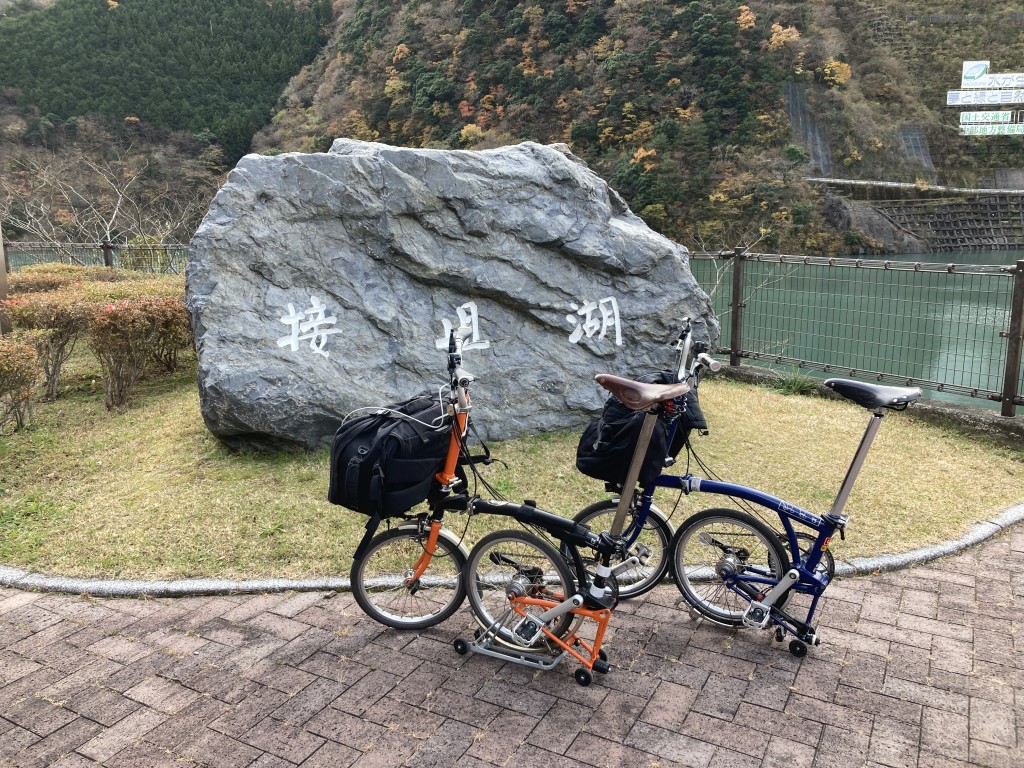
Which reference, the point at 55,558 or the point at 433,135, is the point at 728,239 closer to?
the point at 433,135

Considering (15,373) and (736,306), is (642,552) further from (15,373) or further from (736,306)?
(736,306)

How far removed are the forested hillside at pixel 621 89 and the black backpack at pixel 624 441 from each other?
19971 millimetres

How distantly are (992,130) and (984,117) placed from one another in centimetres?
86

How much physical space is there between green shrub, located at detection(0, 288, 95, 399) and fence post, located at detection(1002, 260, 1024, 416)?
7553mm

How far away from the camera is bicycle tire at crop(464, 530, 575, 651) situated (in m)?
2.91

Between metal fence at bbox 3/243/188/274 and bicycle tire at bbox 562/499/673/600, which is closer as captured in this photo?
bicycle tire at bbox 562/499/673/600

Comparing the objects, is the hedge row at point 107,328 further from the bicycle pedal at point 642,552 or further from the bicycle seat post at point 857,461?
the bicycle seat post at point 857,461

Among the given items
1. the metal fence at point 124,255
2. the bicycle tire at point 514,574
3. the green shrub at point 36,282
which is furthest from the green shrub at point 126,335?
the metal fence at point 124,255

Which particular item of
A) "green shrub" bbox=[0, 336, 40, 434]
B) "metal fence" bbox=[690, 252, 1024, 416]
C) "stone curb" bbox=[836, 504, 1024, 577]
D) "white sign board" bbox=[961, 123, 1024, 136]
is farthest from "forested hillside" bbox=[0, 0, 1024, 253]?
"green shrub" bbox=[0, 336, 40, 434]

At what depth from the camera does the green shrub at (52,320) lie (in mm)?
6691

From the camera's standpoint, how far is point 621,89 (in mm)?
26453

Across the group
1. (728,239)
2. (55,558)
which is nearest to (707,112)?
(728,239)

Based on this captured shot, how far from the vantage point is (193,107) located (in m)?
33.9

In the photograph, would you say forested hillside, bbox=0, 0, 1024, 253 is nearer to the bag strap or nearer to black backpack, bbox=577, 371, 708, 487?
black backpack, bbox=577, 371, 708, 487
